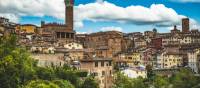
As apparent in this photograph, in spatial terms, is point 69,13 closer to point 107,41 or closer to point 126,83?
point 107,41

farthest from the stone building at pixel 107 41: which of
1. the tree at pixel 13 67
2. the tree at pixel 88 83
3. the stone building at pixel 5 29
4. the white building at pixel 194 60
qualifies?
the tree at pixel 13 67

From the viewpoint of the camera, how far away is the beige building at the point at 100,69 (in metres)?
39.8

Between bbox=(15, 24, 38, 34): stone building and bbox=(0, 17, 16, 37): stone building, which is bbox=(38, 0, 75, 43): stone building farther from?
bbox=(0, 17, 16, 37): stone building

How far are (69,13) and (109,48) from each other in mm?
8929

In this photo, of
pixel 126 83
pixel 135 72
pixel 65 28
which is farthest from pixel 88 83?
pixel 65 28

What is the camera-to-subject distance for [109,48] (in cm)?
6706

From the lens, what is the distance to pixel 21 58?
28.2 meters

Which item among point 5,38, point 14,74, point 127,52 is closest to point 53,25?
point 127,52

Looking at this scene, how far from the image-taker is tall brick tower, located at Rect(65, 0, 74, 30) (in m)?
70.7

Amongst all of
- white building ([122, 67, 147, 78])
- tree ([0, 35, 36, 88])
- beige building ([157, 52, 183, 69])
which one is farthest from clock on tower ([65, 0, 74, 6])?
tree ([0, 35, 36, 88])

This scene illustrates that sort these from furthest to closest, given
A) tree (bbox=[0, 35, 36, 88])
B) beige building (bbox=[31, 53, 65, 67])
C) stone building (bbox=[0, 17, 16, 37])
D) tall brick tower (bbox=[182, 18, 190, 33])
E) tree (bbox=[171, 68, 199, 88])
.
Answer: tall brick tower (bbox=[182, 18, 190, 33]) < stone building (bbox=[0, 17, 16, 37]) < tree (bbox=[171, 68, 199, 88]) < beige building (bbox=[31, 53, 65, 67]) < tree (bbox=[0, 35, 36, 88])

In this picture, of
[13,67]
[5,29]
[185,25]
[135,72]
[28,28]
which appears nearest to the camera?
[13,67]

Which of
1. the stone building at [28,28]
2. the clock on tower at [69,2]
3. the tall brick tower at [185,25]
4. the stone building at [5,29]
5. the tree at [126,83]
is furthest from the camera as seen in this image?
the tall brick tower at [185,25]

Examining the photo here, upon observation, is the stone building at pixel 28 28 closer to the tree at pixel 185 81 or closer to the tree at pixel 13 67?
the tree at pixel 185 81
